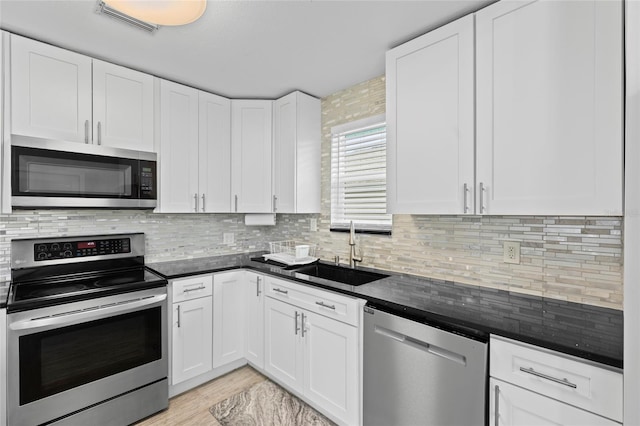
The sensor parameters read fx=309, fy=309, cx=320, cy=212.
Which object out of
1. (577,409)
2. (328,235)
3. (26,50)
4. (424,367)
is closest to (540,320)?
(577,409)

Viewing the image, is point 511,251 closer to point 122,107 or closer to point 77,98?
point 122,107

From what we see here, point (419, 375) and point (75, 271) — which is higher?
point (75, 271)

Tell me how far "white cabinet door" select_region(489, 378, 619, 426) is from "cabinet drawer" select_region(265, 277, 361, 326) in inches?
28.2

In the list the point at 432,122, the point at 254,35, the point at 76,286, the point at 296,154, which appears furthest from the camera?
the point at 296,154

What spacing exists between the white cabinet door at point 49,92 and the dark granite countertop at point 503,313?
5.82ft

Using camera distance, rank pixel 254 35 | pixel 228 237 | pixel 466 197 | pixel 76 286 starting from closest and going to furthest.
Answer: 1. pixel 466 197
2. pixel 254 35
3. pixel 76 286
4. pixel 228 237

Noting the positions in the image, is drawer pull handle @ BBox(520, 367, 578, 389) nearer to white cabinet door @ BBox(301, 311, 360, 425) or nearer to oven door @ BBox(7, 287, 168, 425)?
white cabinet door @ BBox(301, 311, 360, 425)

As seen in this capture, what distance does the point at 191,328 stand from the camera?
2.28 meters

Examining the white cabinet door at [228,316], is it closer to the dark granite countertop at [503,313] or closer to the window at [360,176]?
the dark granite countertop at [503,313]

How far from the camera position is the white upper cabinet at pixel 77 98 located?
5.96 feet

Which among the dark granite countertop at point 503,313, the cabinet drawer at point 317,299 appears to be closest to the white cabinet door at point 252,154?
the cabinet drawer at point 317,299

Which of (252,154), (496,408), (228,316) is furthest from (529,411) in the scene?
(252,154)

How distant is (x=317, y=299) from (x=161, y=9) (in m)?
1.68

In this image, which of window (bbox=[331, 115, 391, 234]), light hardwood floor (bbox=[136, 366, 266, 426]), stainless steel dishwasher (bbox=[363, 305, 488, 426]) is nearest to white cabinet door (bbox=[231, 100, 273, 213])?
window (bbox=[331, 115, 391, 234])
